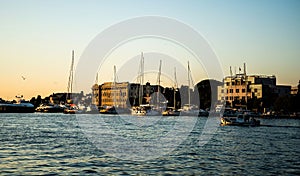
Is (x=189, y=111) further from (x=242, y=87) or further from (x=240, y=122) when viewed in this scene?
(x=240, y=122)

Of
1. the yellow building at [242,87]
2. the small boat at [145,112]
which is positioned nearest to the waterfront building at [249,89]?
the yellow building at [242,87]

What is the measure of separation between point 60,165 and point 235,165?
13.3 m

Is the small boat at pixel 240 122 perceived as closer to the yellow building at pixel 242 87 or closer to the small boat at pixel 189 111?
the small boat at pixel 189 111

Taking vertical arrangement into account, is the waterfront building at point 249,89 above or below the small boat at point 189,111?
above

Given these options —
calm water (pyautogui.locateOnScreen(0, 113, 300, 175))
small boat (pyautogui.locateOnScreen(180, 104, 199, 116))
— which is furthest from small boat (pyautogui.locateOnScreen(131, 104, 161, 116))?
calm water (pyautogui.locateOnScreen(0, 113, 300, 175))

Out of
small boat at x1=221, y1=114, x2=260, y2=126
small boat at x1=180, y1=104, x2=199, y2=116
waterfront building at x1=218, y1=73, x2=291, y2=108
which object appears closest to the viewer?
small boat at x1=221, y1=114, x2=260, y2=126

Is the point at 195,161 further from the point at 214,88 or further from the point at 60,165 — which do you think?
the point at 214,88

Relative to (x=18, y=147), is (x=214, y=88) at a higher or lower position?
higher

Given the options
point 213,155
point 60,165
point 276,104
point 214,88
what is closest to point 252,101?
point 276,104

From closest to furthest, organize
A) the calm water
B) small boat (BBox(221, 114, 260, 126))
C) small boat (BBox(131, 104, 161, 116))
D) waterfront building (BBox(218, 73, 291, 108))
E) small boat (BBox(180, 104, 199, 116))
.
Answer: the calm water → small boat (BBox(221, 114, 260, 126)) → small boat (BBox(131, 104, 161, 116)) → small boat (BBox(180, 104, 199, 116)) → waterfront building (BBox(218, 73, 291, 108))

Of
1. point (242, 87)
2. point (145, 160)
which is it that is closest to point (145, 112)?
point (242, 87)

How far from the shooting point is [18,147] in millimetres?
43125

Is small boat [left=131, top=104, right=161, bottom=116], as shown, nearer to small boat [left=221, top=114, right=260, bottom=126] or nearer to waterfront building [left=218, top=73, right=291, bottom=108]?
waterfront building [left=218, top=73, right=291, bottom=108]

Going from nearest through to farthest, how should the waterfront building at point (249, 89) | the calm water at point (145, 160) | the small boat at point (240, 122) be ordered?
the calm water at point (145, 160)
the small boat at point (240, 122)
the waterfront building at point (249, 89)
